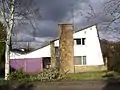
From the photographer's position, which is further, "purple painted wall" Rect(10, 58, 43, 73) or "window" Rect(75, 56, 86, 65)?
"purple painted wall" Rect(10, 58, 43, 73)

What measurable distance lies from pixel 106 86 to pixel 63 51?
38074mm

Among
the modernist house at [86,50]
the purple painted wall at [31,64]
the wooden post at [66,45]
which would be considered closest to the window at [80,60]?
the modernist house at [86,50]

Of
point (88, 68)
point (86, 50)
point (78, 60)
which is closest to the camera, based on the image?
point (88, 68)

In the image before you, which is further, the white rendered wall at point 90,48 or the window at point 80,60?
the window at point 80,60

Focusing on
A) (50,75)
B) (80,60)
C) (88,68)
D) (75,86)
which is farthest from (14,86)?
(80,60)

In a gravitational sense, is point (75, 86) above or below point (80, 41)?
below

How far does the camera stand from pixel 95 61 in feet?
197

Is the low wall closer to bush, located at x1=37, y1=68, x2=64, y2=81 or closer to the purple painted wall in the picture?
the purple painted wall

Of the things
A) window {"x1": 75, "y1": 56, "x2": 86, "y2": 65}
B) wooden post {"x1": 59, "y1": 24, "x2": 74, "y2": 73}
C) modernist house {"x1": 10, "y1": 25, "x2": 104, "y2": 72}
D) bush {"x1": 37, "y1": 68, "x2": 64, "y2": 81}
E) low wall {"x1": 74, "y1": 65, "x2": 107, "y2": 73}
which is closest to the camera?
bush {"x1": 37, "y1": 68, "x2": 64, "y2": 81}

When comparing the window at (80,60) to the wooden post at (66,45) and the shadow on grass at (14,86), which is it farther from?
the shadow on grass at (14,86)

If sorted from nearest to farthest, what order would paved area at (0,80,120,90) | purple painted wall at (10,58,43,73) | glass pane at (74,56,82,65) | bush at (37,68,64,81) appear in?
paved area at (0,80,120,90) → bush at (37,68,64,81) → glass pane at (74,56,82,65) → purple painted wall at (10,58,43,73)

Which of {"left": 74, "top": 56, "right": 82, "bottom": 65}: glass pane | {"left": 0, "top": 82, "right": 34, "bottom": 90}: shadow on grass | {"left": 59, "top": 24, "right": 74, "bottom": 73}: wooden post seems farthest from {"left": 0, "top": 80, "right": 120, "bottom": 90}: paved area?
{"left": 74, "top": 56, "right": 82, "bottom": 65}: glass pane

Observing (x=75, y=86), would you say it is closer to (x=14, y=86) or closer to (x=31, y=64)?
(x=14, y=86)

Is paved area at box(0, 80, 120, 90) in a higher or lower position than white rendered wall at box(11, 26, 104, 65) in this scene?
lower
